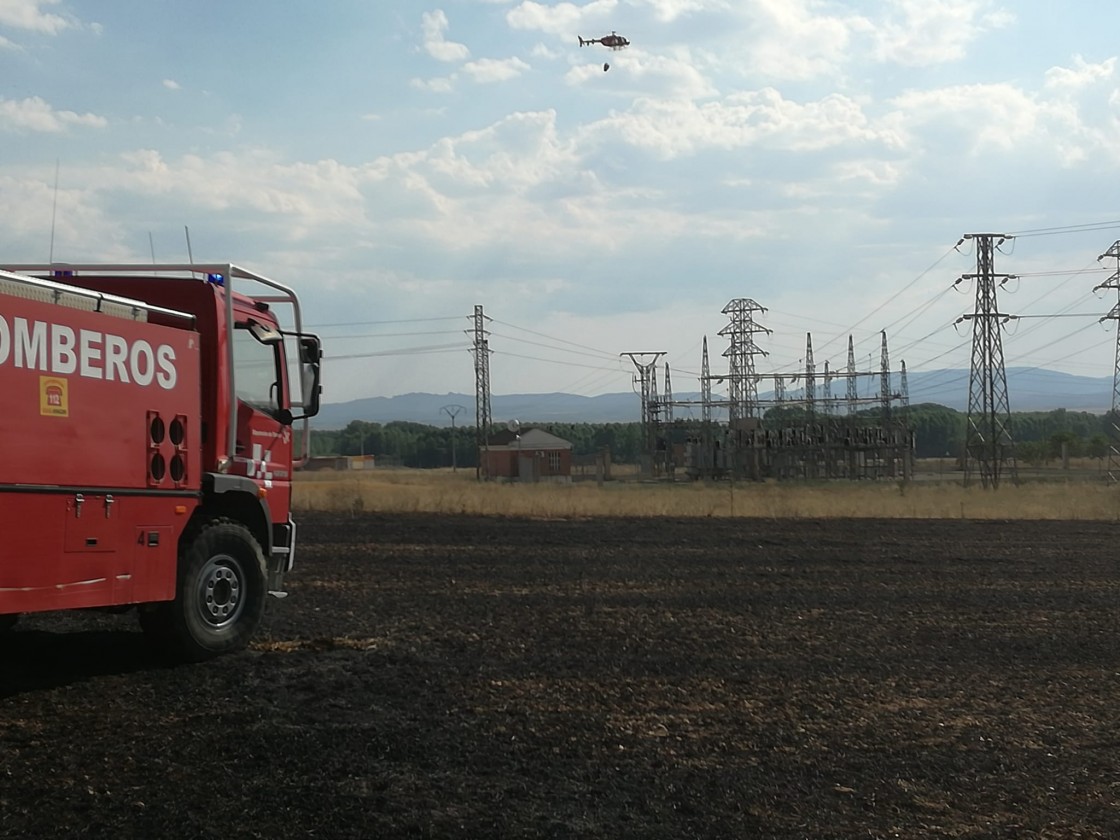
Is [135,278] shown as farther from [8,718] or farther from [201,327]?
[8,718]

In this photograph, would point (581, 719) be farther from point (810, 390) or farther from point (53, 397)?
point (810, 390)

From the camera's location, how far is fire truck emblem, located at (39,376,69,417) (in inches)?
303

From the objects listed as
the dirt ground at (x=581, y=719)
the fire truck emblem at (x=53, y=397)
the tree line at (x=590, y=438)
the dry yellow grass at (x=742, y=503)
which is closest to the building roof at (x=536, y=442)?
the tree line at (x=590, y=438)

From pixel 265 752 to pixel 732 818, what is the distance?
2.66m

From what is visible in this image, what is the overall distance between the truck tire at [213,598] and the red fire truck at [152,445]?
1 centimetres

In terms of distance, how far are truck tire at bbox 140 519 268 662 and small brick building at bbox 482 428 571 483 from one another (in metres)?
60.3

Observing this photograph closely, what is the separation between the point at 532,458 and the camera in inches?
3041

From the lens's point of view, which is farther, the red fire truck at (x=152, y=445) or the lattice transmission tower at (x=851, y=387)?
the lattice transmission tower at (x=851, y=387)

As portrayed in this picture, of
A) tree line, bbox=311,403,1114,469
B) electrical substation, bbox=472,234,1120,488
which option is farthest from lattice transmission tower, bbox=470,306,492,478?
tree line, bbox=311,403,1114,469

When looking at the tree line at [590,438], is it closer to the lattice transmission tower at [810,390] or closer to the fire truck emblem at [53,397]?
the lattice transmission tower at [810,390]

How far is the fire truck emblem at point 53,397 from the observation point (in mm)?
7691

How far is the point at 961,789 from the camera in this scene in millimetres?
6613

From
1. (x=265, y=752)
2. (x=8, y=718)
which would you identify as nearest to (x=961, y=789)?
(x=265, y=752)

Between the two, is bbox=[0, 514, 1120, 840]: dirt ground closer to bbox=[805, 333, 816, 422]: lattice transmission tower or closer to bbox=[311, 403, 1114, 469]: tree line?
bbox=[805, 333, 816, 422]: lattice transmission tower
